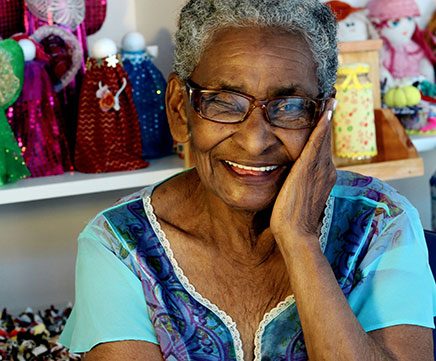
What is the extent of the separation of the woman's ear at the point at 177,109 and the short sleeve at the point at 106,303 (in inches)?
7.4

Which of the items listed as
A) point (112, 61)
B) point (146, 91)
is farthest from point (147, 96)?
point (112, 61)

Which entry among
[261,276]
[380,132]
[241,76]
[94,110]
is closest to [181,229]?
[261,276]

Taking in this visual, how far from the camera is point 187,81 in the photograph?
1.28 m

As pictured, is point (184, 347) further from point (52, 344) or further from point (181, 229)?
point (52, 344)

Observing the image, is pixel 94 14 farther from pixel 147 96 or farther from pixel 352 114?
pixel 352 114

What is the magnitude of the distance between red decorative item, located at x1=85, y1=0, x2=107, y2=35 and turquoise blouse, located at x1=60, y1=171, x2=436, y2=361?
82 centimetres

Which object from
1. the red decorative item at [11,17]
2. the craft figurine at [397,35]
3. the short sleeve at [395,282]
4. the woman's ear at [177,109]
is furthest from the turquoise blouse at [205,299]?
the craft figurine at [397,35]

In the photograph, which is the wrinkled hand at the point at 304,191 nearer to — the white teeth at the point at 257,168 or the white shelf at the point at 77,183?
the white teeth at the point at 257,168

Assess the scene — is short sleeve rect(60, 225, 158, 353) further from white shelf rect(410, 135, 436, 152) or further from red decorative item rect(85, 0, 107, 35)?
white shelf rect(410, 135, 436, 152)

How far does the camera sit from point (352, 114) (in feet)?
6.43

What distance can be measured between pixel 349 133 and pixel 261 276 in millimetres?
668

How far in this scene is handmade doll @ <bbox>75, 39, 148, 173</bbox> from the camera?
6.44 ft

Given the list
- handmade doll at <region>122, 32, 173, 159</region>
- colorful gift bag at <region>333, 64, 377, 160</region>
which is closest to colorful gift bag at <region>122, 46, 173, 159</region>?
handmade doll at <region>122, 32, 173, 159</region>

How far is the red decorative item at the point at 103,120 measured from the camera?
196 centimetres
